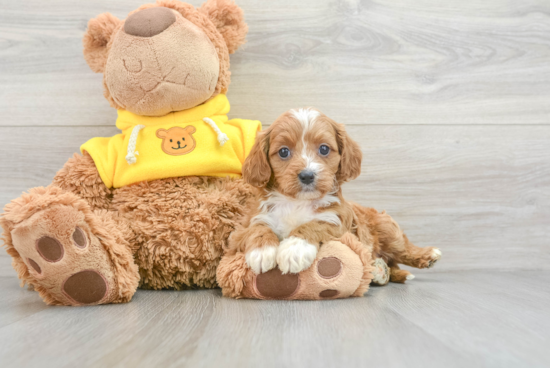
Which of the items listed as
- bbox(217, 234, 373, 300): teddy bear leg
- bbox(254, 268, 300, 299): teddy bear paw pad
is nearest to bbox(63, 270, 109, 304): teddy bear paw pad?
bbox(217, 234, 373, 300): teddy bear leg

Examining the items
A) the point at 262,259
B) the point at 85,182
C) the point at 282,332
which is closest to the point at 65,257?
the point at 85,182

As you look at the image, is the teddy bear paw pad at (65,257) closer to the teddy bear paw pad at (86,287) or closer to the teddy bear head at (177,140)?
the teddy bear paw pad at (86,287)

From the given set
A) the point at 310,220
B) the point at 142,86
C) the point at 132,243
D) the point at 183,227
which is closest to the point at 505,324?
the point at 310,220

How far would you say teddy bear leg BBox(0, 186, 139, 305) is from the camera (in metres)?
1.26

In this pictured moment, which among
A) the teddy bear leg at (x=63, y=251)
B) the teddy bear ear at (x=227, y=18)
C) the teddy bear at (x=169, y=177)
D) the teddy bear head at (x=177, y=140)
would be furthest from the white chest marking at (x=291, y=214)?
the teddy bear ear at (x=227, y=18)

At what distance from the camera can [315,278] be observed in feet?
4.48

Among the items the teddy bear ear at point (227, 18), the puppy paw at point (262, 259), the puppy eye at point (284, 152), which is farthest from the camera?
the teddy bear ear at point (227, 18)

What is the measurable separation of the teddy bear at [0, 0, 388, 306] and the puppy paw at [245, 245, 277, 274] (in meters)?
0.03

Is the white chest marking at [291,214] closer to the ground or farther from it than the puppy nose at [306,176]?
closer to the ground

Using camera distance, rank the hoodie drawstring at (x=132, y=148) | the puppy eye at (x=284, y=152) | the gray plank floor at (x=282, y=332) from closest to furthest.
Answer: the gray plank floor at (x=282, y=332), the puppy eye at (x=284, y=152), the hoodie drawstring at (x=132, y=148)

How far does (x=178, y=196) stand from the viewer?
163cm

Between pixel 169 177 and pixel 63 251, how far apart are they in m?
0.50

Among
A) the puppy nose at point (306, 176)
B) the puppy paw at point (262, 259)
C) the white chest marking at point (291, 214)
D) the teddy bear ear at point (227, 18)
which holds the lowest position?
the puppy paw at point (262, 259)

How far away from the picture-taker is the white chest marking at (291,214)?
1.53 meters
